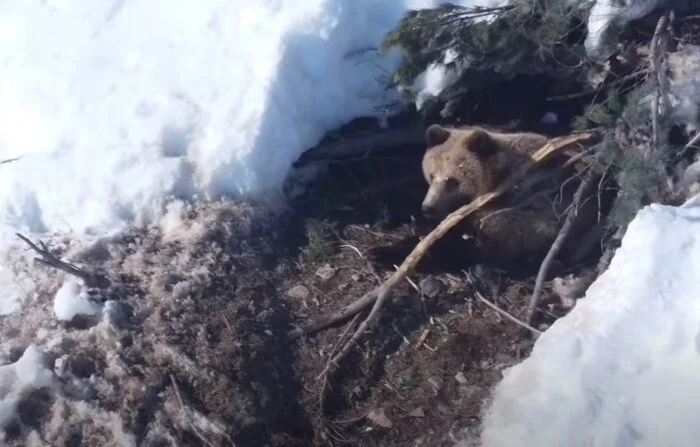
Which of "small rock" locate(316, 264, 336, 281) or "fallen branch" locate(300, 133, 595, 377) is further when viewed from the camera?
"small rock" locate(316, 264, 336, 281)

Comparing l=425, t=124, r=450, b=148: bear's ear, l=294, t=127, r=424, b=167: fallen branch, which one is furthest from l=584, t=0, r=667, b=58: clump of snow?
l=294, t=127, r=424, b=167: fallen branch

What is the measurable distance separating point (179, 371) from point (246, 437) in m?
0.53

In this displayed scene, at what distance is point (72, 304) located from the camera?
16.0 ft

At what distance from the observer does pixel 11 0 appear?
7078 millimetres

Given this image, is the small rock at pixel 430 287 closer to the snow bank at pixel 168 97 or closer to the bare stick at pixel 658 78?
the snow bank at pixel 168 97

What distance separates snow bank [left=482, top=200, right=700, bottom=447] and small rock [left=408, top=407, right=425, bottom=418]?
374 mm

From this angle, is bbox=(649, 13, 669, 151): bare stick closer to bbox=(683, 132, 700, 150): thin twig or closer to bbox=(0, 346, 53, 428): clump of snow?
bbox=(683, 132, 700, 150): thin twig

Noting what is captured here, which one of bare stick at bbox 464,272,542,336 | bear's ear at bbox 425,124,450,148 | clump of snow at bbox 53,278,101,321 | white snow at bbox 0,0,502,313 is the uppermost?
white snow at bbox 0,0,502,313

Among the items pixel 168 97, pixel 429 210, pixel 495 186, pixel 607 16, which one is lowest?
pixel 495 186

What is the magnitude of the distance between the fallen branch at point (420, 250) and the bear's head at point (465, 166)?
0.11 metres

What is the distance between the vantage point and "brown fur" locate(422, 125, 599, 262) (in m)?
5.46

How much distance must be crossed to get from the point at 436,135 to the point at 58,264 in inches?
99.0

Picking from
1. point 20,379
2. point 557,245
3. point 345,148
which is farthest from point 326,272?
point 20,379

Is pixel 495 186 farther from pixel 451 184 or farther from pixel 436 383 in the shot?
pixel 436 383
